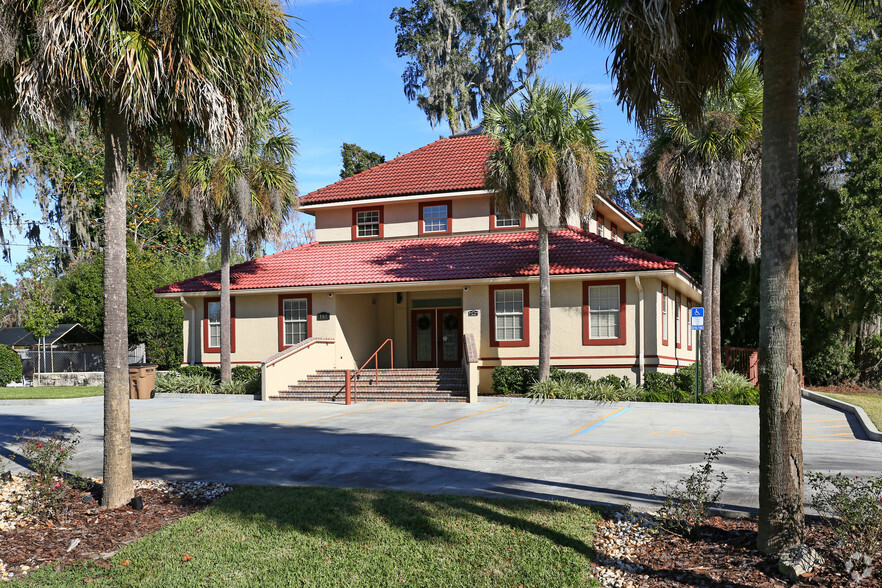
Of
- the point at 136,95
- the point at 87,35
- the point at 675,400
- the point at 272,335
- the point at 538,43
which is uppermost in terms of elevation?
the point at 538,43

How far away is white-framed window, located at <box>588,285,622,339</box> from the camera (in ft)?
71.4

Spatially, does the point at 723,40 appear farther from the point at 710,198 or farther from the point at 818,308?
the point at 818,308

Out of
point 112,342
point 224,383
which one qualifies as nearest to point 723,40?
point 112,342

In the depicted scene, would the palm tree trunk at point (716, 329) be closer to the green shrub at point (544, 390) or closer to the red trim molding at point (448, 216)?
the green shrub at point (544, 390)

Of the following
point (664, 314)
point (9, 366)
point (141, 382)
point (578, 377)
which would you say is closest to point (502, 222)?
point (664, 314)

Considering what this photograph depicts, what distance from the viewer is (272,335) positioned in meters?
25.2

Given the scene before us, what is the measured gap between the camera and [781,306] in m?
5.64

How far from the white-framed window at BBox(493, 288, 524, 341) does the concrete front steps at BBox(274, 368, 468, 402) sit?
1.90 m

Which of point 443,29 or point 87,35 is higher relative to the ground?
point 443,29

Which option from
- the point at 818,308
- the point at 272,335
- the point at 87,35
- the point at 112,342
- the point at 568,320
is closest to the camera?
the point at 87,35

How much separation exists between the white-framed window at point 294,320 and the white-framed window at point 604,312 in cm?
971

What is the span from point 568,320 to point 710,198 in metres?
5.42

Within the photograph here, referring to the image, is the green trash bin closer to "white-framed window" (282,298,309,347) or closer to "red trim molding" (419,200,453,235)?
"white-framed window" (282,298,309,347)

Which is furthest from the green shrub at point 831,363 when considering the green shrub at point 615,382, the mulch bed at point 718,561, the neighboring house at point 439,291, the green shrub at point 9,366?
the green shrub at point 9,366
